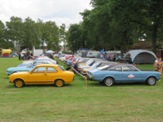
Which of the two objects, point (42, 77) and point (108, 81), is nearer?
point (42, 77)

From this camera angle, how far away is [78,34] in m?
99.1

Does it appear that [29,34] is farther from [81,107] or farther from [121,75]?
[81,107]

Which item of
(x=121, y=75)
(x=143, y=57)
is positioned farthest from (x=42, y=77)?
(x=143, y=57)

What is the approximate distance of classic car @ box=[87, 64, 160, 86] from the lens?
17.2 metres

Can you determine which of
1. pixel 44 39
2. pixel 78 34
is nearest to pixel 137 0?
pixel 78 34

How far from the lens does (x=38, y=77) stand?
1700 cm

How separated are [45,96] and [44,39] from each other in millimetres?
108269

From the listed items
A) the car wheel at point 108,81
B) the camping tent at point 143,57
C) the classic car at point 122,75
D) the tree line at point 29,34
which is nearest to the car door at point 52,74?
the classic car at point 122,75

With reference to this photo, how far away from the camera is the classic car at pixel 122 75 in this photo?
17.2m

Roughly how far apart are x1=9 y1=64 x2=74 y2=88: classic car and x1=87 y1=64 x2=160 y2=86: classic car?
1629mm

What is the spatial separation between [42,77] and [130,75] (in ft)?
16.2

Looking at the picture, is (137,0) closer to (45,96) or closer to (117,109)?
(45,96)

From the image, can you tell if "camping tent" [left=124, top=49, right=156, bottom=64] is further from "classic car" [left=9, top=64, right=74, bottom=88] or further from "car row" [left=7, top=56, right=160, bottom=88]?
"classic car" [left=9, top=64, right=74, bottom=88]

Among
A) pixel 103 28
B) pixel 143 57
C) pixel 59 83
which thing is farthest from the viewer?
pixel 103 28
